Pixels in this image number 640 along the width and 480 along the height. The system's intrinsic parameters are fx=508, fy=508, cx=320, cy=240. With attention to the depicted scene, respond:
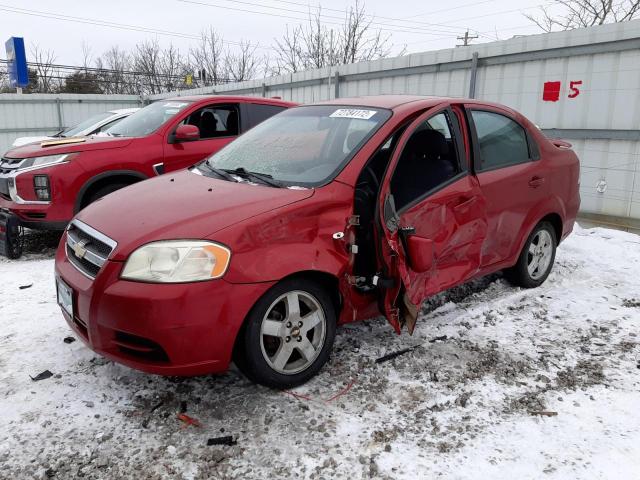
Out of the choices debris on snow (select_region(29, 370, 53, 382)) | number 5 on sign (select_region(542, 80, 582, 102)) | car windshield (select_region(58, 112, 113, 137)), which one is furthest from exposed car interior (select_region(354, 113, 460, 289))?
car windshield (select_region(58, 112, 113, 137))

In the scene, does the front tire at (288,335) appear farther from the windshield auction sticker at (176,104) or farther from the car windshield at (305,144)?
the windshield auction sticker at (176,104)

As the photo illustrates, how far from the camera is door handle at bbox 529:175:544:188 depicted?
13.7 ft

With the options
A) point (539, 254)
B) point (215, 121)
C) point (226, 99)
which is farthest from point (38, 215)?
point (539, 254)

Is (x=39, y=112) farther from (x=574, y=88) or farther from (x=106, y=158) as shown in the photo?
(x=574, y=88)

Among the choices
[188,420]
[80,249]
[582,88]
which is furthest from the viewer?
[582,88]

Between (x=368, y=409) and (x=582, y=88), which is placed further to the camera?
(x=582, y=88)

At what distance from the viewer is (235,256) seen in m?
2.53

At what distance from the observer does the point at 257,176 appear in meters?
3.23

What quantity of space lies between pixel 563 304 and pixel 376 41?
25113 mm

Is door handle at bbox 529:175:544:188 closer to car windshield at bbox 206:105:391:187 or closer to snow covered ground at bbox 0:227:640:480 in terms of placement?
snow covered ground at bbox 0:227:640:480

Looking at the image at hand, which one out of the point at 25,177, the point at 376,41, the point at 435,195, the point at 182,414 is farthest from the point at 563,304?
the point at 376,41

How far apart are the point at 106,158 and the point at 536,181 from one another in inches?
172

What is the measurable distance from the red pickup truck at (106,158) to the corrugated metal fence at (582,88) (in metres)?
3.75

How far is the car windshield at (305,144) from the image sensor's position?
317 centimetres
